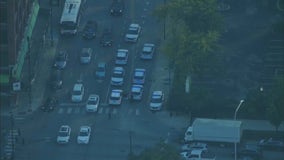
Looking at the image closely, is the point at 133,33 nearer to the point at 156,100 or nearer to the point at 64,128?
the point at 156,100

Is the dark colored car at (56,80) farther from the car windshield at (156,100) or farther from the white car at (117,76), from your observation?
the car windshield at (156,100)

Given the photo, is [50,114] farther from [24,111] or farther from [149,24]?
[149,24]

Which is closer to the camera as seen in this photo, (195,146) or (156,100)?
(195,146)

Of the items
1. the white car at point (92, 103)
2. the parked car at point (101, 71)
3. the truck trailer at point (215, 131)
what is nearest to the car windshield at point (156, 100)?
the white car at point (92, 103)

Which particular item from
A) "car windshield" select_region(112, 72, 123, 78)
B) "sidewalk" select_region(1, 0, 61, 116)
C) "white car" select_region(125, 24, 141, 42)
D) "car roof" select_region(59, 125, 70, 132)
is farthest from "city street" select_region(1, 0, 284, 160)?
"car windshield" select_region(112, 72, 123, 78)

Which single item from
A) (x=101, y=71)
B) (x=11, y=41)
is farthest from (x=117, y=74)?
(x=11, y=41)

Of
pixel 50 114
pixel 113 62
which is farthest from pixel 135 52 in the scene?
pixel 50 114

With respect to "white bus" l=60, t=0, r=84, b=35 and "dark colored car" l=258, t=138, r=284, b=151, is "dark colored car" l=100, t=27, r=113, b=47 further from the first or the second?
"dark colored car" l=258, t=138, r=284, b=151
